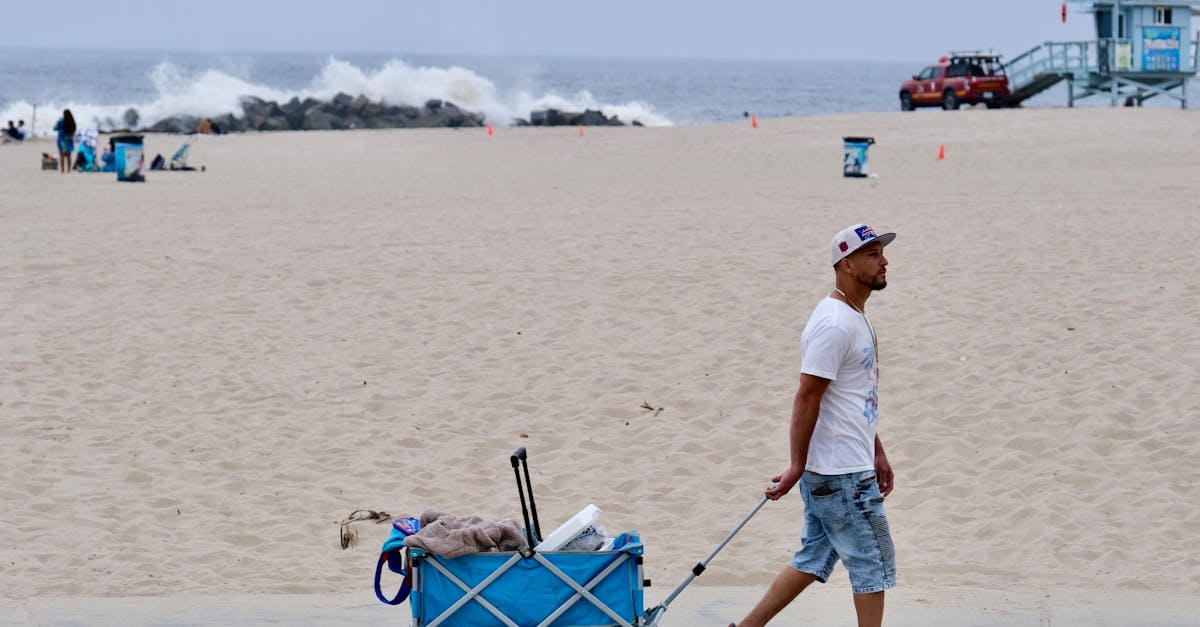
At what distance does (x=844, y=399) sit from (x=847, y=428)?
95 millimetres

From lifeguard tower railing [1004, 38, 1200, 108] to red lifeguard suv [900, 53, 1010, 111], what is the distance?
54 cm

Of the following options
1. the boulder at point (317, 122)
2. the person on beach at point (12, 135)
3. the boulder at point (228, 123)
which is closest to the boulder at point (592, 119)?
the boulder at point (317, 122)

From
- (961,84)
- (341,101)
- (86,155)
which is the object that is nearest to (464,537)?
(86,155)

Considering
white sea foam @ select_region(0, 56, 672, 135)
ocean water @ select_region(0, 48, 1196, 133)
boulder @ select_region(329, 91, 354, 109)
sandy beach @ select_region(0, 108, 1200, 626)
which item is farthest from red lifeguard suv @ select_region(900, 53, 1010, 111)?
sandy beach @ select_region(0, 108, 1200, 626)

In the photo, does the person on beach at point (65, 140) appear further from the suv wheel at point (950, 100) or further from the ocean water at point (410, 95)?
the ocean water at point (410, 95)

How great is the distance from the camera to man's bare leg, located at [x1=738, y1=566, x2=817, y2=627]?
4.69m

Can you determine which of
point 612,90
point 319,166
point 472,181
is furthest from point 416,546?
point 612,90

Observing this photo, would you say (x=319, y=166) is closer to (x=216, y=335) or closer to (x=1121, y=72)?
(x=216, y=335)

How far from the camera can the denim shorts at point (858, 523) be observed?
445cm

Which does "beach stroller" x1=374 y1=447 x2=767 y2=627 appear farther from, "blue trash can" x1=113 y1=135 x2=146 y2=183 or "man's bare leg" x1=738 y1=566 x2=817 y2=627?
"blue trash can" x1=113 y1=135 x2=146 y2=183

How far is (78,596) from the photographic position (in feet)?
19.2

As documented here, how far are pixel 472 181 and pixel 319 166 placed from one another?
5.17 metres

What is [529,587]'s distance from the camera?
4.45 m

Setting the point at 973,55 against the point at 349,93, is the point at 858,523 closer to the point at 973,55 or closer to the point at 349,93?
the point at 973,55
